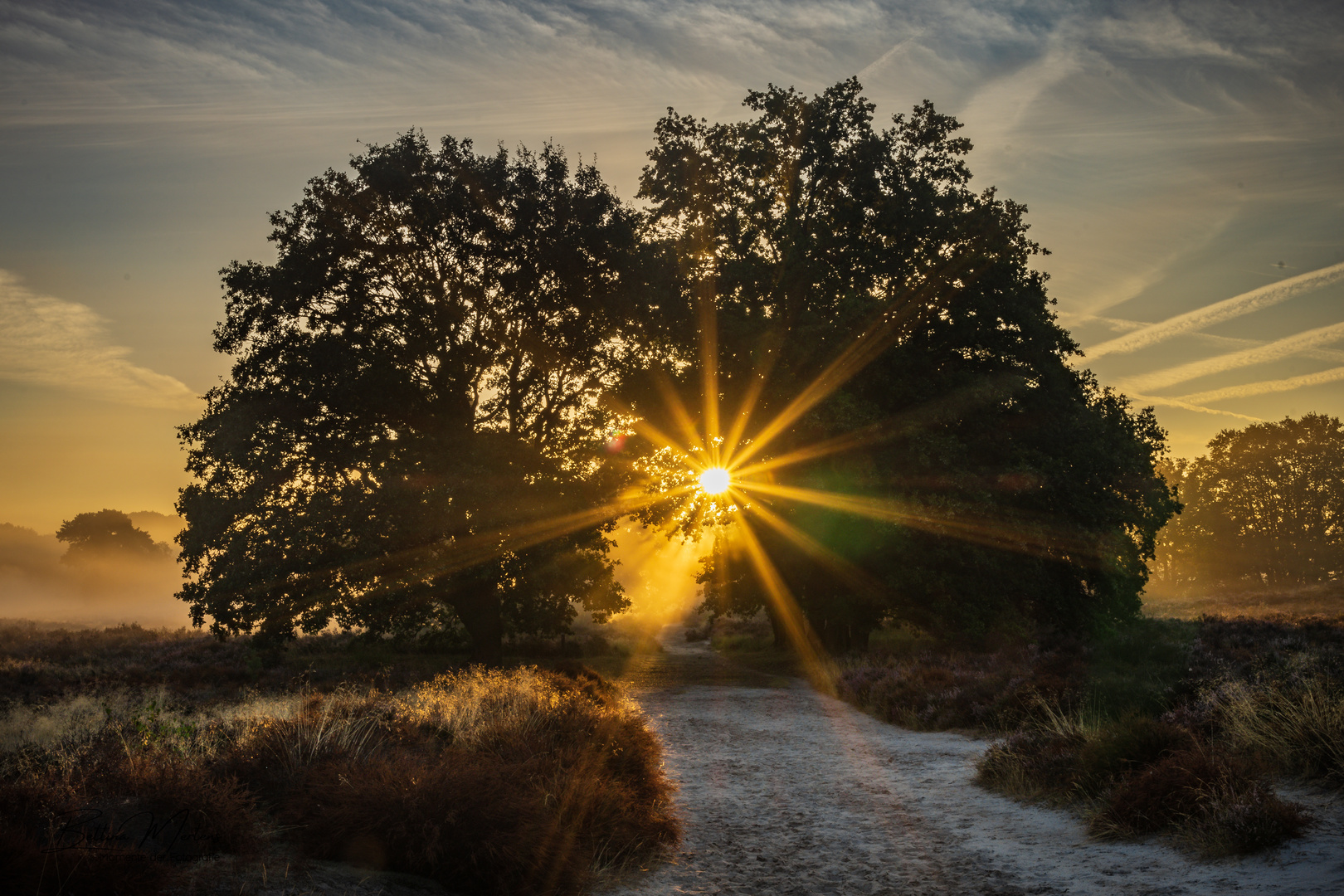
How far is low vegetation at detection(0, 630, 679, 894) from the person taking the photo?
4973mm

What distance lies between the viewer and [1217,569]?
78625mm

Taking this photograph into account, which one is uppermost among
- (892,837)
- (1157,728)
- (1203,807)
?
(1157,728)

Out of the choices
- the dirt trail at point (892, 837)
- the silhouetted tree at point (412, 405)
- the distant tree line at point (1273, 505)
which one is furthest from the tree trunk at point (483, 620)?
the distant tree line at point (1273, 505)

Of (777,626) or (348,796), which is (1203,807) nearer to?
(348,796)

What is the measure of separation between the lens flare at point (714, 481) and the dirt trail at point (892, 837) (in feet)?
42.6

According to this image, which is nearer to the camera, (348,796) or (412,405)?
(348,796)

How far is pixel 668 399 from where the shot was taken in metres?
25.2

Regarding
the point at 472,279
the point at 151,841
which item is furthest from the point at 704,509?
the point at 151,841

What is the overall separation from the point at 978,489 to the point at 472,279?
15712 mm

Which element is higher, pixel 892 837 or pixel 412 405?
pixel 412 405

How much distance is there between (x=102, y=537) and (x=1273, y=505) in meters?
140

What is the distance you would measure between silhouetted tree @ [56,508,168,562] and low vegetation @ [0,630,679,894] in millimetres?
120237

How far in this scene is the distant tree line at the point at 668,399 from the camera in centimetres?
2023

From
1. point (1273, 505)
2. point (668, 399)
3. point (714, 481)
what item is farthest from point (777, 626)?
point (1273, 505)
